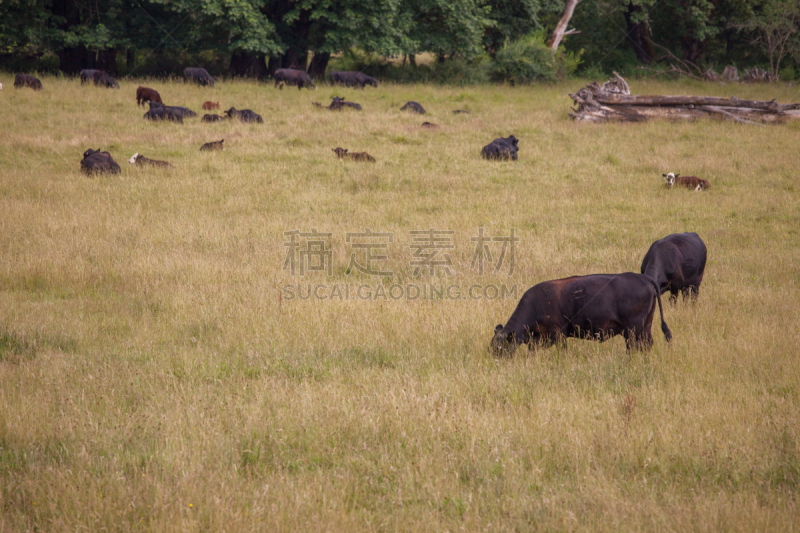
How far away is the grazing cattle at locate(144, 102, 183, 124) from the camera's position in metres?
18.2

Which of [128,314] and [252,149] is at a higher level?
[252,149]

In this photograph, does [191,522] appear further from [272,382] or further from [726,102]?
[726,102]

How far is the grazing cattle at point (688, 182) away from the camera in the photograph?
13.5 metres

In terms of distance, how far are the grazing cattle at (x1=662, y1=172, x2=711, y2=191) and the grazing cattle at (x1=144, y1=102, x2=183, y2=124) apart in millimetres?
14394

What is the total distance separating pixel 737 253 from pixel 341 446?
27.3 feet

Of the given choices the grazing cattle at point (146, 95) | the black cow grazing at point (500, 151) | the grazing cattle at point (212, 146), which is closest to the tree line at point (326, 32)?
the grazing cattle at point (146, 95)

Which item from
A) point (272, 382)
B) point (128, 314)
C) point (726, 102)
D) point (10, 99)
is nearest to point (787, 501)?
point (272, 382)

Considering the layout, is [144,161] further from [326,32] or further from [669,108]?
[669,108]

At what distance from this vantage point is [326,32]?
92.4 feet

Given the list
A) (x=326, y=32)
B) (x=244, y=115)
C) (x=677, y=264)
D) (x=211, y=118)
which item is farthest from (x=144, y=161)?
(x=326, y=32)

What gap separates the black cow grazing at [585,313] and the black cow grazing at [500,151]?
33.8ft

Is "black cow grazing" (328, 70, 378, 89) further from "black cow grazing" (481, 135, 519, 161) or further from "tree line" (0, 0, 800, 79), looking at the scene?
"black cow grazing" (481, 135, 519, 161)

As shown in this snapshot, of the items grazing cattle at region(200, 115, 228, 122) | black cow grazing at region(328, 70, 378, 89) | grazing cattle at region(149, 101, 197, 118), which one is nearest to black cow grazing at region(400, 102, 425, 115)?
black cow grazing at region(328, 70, 378, 89)

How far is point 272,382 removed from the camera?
5.30m
